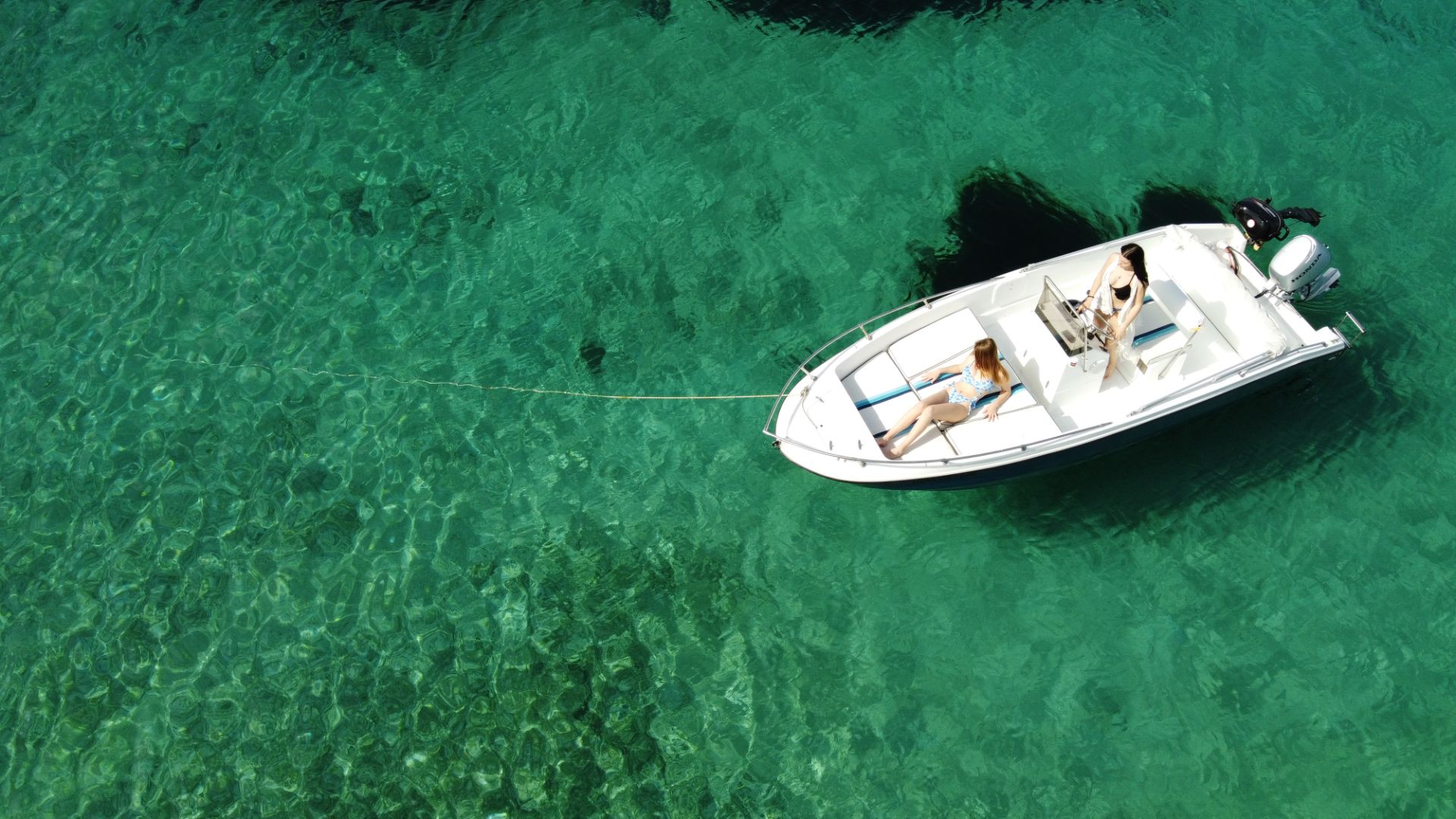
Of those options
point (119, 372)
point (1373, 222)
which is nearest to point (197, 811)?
point (119, 372)

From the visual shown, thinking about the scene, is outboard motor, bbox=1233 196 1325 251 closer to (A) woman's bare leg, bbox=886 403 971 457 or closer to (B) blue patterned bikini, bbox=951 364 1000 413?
(B) blue patterned bikini, bbox=951 364 1000 413

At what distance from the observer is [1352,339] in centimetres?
1327

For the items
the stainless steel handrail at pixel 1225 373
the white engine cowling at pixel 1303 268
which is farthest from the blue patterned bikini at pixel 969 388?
the white engine cowling at pixel 1303 268

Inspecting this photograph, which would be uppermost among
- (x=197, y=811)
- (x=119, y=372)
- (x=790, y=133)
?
(x=790, y=133)

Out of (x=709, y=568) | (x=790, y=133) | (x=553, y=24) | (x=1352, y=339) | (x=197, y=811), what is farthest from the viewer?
(x=553, y=24)

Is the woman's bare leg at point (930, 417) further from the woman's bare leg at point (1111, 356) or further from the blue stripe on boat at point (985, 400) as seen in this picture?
the woman's bare leg at point (1111, 356)

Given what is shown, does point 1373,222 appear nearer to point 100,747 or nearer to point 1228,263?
point 1228,263

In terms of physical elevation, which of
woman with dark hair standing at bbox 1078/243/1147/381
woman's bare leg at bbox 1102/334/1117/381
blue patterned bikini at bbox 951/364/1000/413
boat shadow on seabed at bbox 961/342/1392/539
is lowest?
boat shadow on seabed at bbox 961/342/1392/539

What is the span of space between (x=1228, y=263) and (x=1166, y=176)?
2961 millimetres

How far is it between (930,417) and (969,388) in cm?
57

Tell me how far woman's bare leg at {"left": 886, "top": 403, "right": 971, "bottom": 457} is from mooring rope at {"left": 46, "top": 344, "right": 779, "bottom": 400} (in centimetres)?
225

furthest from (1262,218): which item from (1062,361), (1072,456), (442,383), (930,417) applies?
(442,383)

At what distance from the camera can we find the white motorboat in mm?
11273

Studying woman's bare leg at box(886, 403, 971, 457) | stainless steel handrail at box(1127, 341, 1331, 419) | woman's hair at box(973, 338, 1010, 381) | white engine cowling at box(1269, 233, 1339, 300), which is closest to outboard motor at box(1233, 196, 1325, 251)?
white engine cowling at box(1269, 233, 1339, 300)
